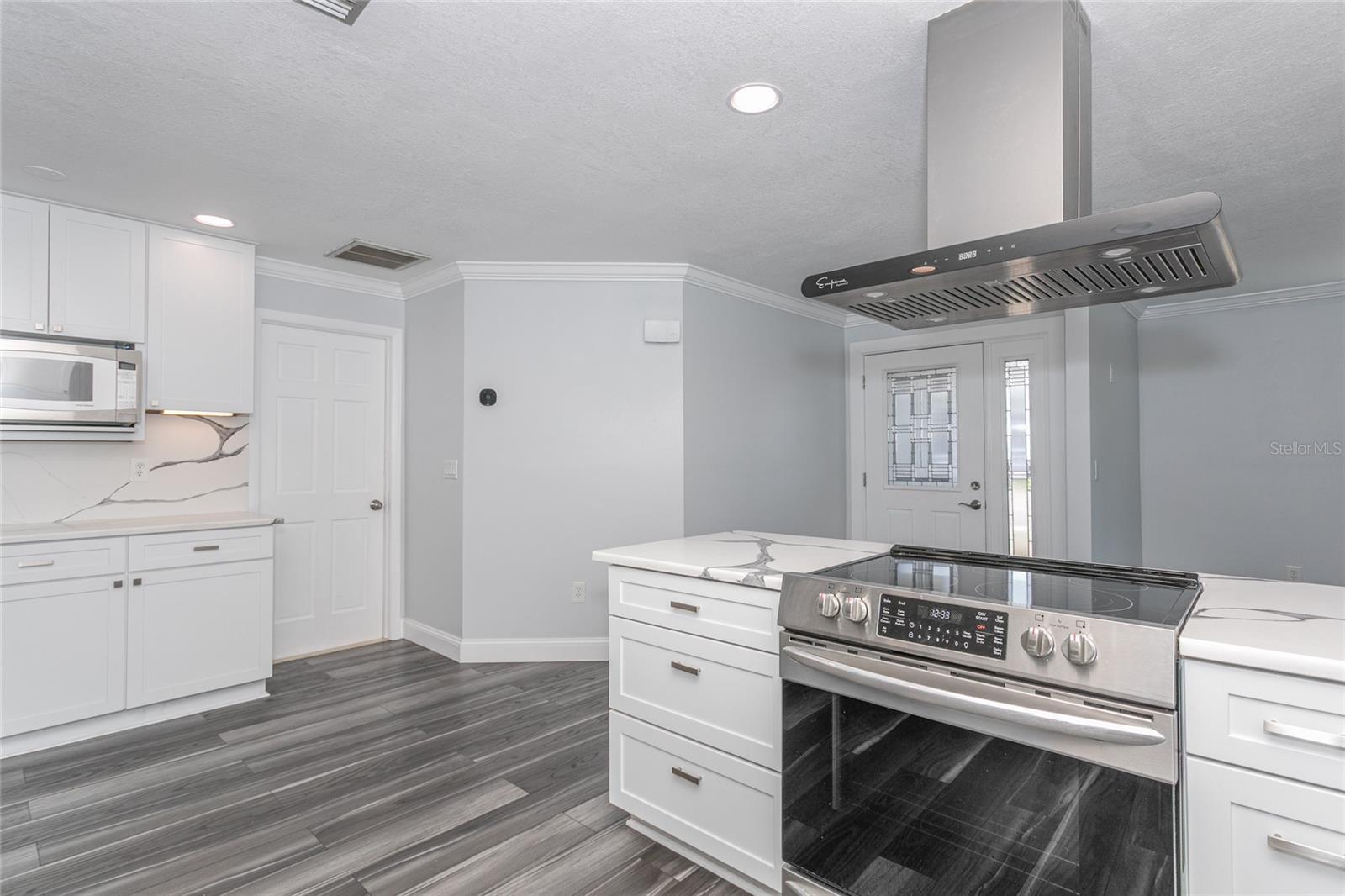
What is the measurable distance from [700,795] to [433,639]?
2.81 meters

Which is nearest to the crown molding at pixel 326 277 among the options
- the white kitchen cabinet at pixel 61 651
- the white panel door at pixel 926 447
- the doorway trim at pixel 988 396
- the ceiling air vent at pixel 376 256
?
the ceiling air vent at pixel 376 256

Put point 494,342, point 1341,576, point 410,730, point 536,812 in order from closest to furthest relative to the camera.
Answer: point 536,812 < point 410,730 < point 494,342 < point 1341,576

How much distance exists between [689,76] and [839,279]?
32.6 inches

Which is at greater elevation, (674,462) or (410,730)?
(674,462)

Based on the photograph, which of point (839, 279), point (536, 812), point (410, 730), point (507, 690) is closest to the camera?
A: point (839, 279)

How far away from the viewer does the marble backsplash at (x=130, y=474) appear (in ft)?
10.5

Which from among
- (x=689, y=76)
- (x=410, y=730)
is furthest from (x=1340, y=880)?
(x=410, y=730)

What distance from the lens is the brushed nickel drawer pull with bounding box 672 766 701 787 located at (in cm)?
199

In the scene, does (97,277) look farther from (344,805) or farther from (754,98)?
(754,98)

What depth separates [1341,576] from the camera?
14.5 ft

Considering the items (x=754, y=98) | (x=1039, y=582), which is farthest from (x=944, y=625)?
(x=754, y=98)

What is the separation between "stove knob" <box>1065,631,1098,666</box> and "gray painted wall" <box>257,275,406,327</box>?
4325 millimetres

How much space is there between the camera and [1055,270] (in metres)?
1.65

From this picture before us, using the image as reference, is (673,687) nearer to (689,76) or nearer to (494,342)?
(689,76)
